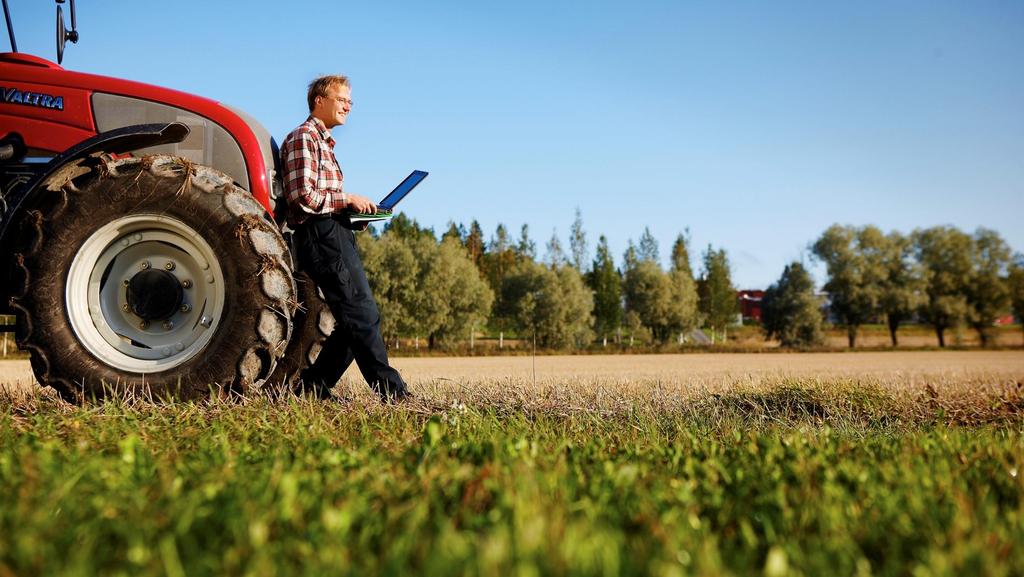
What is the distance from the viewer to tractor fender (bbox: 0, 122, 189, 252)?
181 inches

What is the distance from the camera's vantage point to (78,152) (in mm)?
4629

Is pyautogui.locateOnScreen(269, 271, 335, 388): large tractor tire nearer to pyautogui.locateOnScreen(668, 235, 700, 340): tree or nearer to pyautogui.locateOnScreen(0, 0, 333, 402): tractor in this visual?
pyautogui.locateOnScreen(0, 0, 333, 402): tractor

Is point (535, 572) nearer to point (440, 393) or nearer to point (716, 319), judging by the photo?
point (440, 393)

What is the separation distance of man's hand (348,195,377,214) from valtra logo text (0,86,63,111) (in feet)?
7.35

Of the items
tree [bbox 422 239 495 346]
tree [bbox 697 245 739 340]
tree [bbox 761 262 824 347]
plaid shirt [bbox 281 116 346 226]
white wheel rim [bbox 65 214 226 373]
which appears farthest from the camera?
tree [bbox 697 245 739 340]

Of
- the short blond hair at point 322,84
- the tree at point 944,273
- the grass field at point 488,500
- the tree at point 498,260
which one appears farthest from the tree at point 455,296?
the grass field at point 488,500

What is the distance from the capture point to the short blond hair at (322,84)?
5.44 metres

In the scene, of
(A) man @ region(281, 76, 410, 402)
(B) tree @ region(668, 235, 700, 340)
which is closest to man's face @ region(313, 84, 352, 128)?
(A) man @ region(281, 76, 410, 402)

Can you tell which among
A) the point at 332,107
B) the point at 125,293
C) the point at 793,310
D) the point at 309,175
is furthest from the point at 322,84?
the point at 793,310

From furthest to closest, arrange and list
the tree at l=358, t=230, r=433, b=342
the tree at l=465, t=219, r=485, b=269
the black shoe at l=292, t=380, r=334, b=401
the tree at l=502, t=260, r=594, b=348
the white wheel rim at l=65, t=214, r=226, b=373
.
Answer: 1. the tree at l=465, t=219, r=485, b=269
2. the tree at l=502, t=260, r=594, b=348
3. the tree at l=358, t=230, r=433, b=342
4. the black shoe at l=292, t=380, r=334, b=401
5. the white wheel rim at l=65, t=214, r=226, b=373

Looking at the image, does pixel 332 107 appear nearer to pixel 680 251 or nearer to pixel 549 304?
pixel 549 304

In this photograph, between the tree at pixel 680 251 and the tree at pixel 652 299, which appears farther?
the tree at pixel 680 251

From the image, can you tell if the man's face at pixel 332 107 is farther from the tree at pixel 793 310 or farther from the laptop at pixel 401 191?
the tree at pixel 793 310

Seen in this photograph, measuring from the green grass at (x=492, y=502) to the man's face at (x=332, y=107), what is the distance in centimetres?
250
